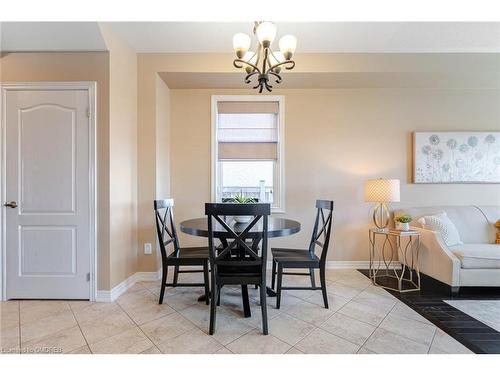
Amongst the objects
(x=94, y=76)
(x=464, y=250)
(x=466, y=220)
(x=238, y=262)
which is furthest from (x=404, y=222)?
(x=94, y=76)

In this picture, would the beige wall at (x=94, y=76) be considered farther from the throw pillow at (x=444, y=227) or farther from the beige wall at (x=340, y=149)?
the throw pillow at (x=444, y=227)

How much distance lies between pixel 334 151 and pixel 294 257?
67.0 inches

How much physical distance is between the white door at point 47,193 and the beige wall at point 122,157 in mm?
212

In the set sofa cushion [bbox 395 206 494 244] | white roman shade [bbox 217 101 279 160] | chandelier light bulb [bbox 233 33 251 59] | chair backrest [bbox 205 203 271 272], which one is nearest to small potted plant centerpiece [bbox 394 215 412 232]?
sofa cushion [bbox 395 206 494 244]

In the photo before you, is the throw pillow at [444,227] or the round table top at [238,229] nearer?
the round table top at [238,229]

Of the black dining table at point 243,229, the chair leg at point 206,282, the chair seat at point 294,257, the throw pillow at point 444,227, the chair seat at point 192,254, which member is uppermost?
the black dining table at point 243,229

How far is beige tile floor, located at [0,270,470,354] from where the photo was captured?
1.61 meters

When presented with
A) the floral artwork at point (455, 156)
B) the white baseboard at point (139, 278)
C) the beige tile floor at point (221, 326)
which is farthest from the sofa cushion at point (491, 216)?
the beige tile floor at point (221, 326)

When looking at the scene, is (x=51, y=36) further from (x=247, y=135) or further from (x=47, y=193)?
(x=247, y=135)

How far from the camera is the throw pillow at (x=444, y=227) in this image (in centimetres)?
266

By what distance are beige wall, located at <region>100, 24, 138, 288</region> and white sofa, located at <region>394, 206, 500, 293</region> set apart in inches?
133

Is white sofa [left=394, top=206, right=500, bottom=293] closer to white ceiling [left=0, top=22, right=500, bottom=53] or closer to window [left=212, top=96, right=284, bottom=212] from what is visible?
window [left=212, top=96, right=284, bottom=212]
